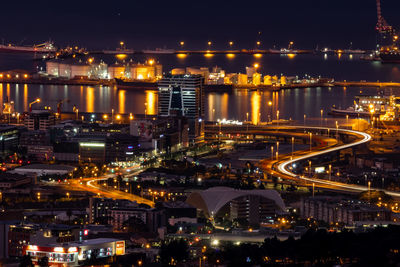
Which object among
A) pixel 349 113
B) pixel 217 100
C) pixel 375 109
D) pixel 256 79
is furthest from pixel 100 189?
pixel 256 79

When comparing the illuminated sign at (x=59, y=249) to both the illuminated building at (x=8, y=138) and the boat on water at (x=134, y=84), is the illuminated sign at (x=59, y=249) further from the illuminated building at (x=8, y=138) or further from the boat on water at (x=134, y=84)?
the boat on water at (x=134, y=84)

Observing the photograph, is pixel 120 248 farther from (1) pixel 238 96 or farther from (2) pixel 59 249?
(1) pixel 238 96

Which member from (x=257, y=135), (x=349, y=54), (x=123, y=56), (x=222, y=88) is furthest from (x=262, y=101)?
(x=349, y=54)

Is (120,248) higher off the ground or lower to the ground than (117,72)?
lower

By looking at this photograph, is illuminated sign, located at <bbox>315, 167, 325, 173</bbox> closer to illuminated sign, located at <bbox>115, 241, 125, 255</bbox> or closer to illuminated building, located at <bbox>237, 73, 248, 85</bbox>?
illuminated sign, located at <bbox>115, 241, 125, 255</bbox>

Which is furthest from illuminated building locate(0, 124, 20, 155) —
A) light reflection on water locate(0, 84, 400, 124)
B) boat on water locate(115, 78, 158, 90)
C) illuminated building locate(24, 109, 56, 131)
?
boat on water locate(115, 78, 158, 90)
